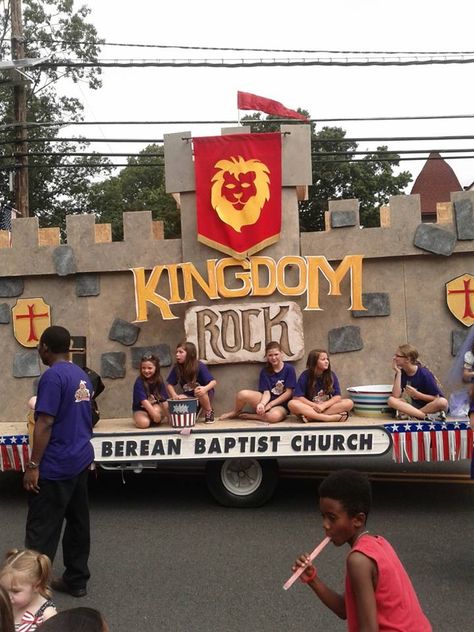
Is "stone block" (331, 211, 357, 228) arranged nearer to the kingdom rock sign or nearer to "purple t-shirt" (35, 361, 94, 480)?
the kingdom rock sign

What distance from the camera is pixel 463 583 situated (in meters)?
5.19

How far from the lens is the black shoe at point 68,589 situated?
5082 mm

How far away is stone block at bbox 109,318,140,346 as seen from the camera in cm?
908

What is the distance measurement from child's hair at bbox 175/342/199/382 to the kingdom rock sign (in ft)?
2.81

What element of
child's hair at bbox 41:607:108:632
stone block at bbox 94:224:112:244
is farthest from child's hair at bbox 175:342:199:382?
child's hair at bbox 41:607:108:632

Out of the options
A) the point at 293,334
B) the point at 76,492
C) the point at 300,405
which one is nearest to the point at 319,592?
the point at 76,492

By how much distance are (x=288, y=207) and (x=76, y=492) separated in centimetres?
494

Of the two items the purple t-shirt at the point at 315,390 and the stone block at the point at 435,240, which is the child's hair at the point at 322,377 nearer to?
the purple t-shirt at the point at 315,390

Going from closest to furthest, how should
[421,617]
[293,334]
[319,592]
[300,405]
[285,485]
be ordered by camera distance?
[421,617] → [319,592] → [300,405] → [285,485] → [293,334]

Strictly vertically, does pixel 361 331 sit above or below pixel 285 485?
above

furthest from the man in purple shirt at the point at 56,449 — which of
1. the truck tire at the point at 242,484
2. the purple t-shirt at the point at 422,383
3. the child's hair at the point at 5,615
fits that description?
the purple t-shirt at the point at 422,383

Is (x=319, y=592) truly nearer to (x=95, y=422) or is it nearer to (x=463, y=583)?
(x=463, y=583)

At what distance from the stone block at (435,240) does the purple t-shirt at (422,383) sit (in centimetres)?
179

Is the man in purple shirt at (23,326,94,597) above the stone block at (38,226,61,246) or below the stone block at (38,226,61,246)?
below
